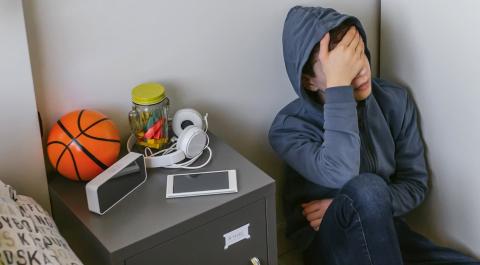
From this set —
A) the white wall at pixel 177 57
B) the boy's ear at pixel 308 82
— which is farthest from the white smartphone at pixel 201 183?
the boy's ear at pixel 308 82

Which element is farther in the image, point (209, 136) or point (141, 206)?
point (209, 136)

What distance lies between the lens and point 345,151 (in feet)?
4.86

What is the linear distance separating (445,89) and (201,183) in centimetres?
72

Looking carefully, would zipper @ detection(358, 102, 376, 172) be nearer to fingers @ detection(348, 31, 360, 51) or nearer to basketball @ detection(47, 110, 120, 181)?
fingers @ detection(348, 31, 360, 51)

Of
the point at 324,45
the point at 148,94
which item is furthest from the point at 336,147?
the point at 148,94

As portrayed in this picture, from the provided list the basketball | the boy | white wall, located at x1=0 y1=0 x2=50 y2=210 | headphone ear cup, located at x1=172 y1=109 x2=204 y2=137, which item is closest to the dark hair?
the boy

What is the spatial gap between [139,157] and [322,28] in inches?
20.1

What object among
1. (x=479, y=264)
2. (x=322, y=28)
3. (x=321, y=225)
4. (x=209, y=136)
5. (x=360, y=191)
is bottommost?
(x=479, y=264)

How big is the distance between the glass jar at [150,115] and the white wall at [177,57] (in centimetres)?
6

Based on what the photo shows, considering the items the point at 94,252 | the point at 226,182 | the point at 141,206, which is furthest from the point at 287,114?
the point at 94,252

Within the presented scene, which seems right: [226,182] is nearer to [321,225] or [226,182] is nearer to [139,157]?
[139,157]

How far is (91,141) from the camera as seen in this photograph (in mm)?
1301

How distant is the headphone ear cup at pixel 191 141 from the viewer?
140 cm

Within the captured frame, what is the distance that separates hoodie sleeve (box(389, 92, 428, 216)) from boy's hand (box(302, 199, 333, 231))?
0.19m
